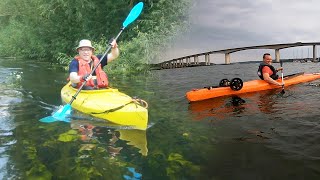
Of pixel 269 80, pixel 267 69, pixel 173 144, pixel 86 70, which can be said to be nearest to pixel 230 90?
pixel 269 80

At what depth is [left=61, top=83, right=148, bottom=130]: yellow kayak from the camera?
6.91 metres

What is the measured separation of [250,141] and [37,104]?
6.61 m

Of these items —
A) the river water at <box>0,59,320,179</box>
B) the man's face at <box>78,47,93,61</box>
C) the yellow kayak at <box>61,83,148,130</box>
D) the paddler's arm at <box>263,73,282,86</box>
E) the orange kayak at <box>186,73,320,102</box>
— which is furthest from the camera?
the paddler's arm at <box>263,73,282,86</box>

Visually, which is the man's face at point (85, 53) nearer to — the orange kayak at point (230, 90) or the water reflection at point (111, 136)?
the water reflection at point (111, 136)

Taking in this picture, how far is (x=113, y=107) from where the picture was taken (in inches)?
282

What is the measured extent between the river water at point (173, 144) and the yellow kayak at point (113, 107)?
21 cm

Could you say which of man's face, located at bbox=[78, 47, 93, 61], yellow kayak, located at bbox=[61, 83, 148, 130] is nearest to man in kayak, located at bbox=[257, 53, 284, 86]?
yellow kayak, located at bbox=[61, 83, 148, 130]

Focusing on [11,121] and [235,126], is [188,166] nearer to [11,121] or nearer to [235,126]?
[235,126]

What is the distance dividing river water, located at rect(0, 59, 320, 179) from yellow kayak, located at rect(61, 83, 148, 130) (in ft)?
0.71

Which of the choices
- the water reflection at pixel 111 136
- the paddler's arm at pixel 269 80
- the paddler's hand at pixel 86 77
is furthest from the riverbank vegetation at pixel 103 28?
the water reflection at pixel 111 136

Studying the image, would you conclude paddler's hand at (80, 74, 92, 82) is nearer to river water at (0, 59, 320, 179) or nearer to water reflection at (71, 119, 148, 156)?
river water at (0, 59, 320, 179)

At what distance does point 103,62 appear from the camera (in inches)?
361

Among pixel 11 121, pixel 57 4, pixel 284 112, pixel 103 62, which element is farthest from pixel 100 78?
pixel 57 4

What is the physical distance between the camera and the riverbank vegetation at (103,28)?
68.4 feet
